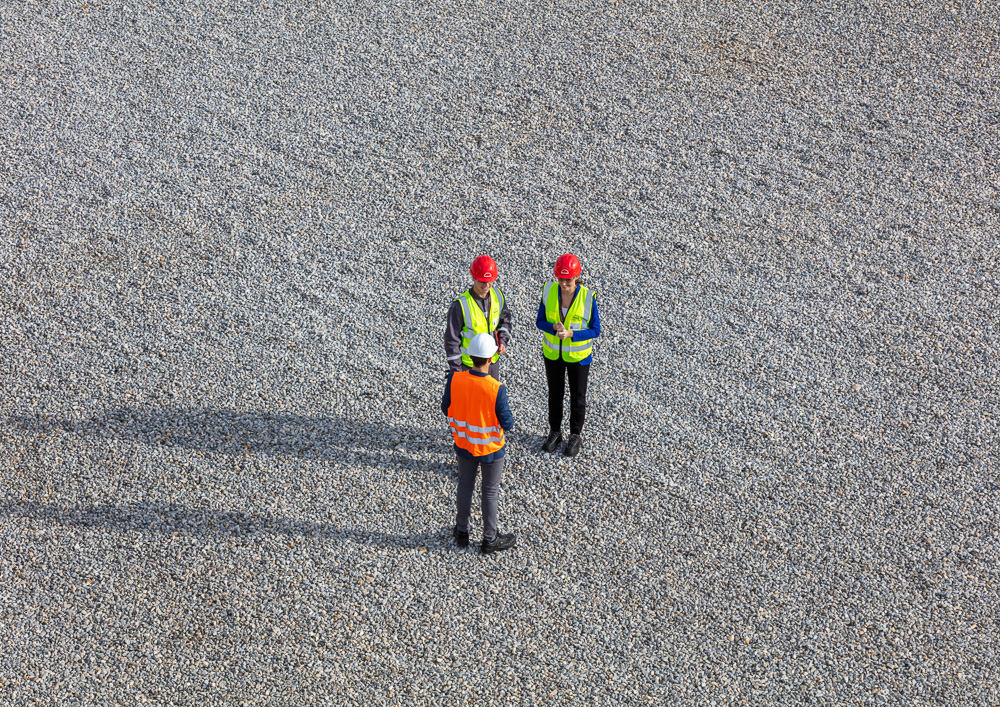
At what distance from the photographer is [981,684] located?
6566 millimetres

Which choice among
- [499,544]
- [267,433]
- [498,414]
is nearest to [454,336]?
[498,414]

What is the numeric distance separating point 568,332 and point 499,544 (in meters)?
1.64

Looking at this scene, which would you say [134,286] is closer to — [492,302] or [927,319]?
[492,302]

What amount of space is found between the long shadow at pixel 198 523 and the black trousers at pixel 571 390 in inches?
50.3

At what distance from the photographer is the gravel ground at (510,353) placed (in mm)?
6824

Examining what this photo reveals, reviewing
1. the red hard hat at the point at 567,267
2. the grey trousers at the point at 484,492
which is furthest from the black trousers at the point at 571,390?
the grey trousers at the point at 484,492

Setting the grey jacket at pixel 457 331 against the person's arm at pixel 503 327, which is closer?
the grey jacket at pixel 457 331

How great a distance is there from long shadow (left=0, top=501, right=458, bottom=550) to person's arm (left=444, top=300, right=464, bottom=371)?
1.29m

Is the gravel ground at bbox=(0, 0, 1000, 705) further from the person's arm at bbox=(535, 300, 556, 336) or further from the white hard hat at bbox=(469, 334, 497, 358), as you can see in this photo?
the white hard hat at bbox=(469, 334, 497, 358)

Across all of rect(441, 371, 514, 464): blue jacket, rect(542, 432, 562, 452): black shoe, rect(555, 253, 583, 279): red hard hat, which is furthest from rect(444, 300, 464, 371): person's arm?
rect(542, 432, 562, 452): black shoe

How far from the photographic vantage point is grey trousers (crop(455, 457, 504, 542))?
22.5 feet

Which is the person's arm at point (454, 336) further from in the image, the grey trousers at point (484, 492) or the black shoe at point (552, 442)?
the black shoe at point (552, 442)

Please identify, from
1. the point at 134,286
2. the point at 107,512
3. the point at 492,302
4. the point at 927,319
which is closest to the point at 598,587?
the point at 492,302

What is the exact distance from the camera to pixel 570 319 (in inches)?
291
